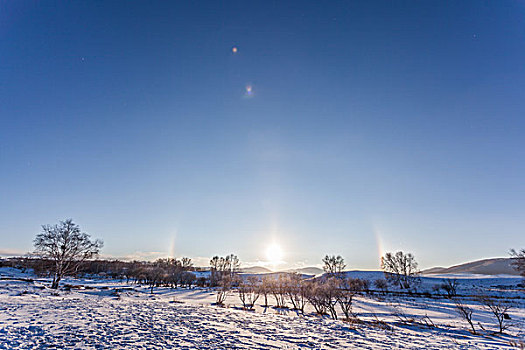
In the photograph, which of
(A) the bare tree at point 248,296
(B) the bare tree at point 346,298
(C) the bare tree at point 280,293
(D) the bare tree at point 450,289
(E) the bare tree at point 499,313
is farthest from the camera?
(D) the bare tree at point 450,289

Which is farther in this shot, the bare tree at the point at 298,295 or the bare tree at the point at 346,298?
the bare tree at the point at 298,295

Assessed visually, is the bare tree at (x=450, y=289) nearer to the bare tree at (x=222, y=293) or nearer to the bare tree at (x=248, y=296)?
the bare tree at (x=248, y=296)

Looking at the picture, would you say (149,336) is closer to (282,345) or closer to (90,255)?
(282,345)

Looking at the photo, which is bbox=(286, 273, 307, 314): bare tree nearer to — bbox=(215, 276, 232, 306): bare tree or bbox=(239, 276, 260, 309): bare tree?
bbox=(239, 276, 260, 309): bare tree

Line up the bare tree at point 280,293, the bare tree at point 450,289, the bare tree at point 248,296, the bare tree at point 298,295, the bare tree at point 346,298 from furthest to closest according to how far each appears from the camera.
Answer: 1. the bare tree at point 450,289
2. the bare tree at point 280,293
3. the bare tree at point 248,296
4. the bare tree at point 298,295
5. the bare tree at point 346,298

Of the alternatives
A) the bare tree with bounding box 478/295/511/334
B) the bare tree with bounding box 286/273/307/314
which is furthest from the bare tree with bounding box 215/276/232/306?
the bare tree with bounding box 478/295/511/334

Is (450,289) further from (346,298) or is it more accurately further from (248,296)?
(346,298)

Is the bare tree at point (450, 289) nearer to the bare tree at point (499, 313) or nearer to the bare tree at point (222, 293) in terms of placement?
the bare tree at point (499, 313)

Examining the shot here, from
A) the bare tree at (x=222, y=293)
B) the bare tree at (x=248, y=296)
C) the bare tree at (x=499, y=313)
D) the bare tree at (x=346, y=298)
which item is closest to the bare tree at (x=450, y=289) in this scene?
the bare tree at (x=346, y=298)

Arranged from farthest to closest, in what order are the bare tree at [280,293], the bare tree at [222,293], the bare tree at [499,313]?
1. the bare tree at [280,293]
2. the bare tree at [222,293]
3. the bare tree at [499,313]

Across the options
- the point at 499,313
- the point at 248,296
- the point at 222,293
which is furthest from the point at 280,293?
the point at 499,313

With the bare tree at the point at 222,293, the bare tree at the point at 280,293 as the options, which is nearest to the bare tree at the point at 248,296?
the bare tree at the point at 222,293

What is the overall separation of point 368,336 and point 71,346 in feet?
46.9

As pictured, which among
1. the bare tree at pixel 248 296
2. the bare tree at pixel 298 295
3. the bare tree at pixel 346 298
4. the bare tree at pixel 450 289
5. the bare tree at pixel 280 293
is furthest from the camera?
the bare tree at pixel 450 289
